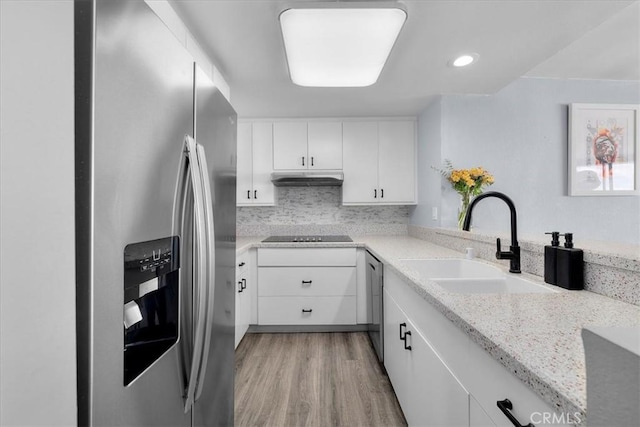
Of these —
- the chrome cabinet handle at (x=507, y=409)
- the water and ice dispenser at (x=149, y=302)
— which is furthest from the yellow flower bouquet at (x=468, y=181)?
the water and ice dispenser at (x=149, y=302)

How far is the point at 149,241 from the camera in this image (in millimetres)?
698

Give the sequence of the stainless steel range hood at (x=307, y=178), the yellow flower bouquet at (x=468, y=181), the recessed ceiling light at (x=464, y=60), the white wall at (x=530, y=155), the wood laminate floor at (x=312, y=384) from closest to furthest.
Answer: the wood laminate floor at (x=312, y=384) < the recessed ceiling light at (x=464, y=60) < the yellow flower bouquet at (x=468, y=181) < the white wall at (x=530, y=155) < the stainless steel range hood at (x=307, y=178)

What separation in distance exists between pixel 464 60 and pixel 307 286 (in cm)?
222

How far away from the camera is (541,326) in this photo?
79cm

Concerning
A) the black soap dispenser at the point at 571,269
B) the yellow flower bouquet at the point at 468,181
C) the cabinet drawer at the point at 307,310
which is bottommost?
the cabinet drawer at the point at 307,310

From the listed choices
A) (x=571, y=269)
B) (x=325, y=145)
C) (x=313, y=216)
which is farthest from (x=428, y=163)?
(x=571, y=269)

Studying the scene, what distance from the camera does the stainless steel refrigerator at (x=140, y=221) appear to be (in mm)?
540

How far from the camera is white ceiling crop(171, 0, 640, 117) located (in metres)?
1.60

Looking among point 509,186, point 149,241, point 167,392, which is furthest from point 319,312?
point 149,241

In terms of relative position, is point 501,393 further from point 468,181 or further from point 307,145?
point 307,145

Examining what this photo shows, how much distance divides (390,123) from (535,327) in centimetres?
295

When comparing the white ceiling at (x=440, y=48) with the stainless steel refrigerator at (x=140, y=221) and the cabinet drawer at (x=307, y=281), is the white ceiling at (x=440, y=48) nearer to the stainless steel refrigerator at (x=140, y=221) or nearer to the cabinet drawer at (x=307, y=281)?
the stainless steel refrigerator at (x=140, y=221)

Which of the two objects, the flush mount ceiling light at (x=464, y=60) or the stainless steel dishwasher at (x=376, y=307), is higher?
the flush mount ceiling light at (x=464, y=60)

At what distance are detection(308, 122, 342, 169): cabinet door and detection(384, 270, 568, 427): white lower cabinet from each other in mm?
1814
